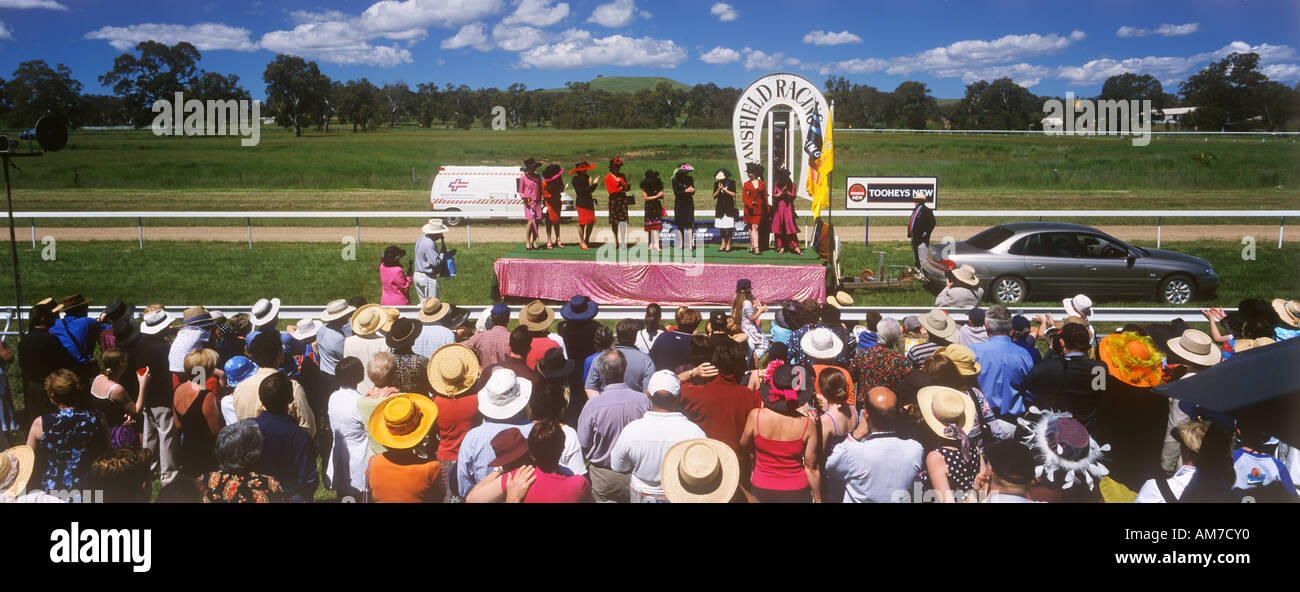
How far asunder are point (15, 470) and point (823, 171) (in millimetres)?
9868

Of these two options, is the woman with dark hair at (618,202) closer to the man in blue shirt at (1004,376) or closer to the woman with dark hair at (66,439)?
the man in blue shirt at (1004,376)

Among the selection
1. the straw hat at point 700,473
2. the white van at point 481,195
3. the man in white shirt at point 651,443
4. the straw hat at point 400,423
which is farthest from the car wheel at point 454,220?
the straw hat at point 700,473

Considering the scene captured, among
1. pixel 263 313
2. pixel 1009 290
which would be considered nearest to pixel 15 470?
pixel 263 313

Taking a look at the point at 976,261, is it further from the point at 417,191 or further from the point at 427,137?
the point at 427,137

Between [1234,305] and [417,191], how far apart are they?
26.8 meters

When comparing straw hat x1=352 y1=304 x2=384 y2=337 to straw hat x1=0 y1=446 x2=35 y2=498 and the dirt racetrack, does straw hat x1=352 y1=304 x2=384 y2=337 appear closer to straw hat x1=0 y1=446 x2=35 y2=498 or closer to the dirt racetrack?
straw hat x1=0 y1=446 x2=35 y2=498

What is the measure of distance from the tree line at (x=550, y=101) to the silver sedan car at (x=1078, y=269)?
48.1ft

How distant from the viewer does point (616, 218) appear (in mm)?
12219

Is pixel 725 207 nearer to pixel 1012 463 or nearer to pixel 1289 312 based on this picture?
pixel 1289 312

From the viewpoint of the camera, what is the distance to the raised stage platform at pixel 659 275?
35.7ft

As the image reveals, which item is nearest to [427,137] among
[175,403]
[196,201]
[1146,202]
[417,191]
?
[417,191]

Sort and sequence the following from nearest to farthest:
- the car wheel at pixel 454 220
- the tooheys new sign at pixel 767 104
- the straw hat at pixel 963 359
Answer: the straw hat at pixel 963 359, the tooheys new sign at pixel 767 104, the car wheel at pixel 454 220

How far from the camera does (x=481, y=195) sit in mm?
21656
